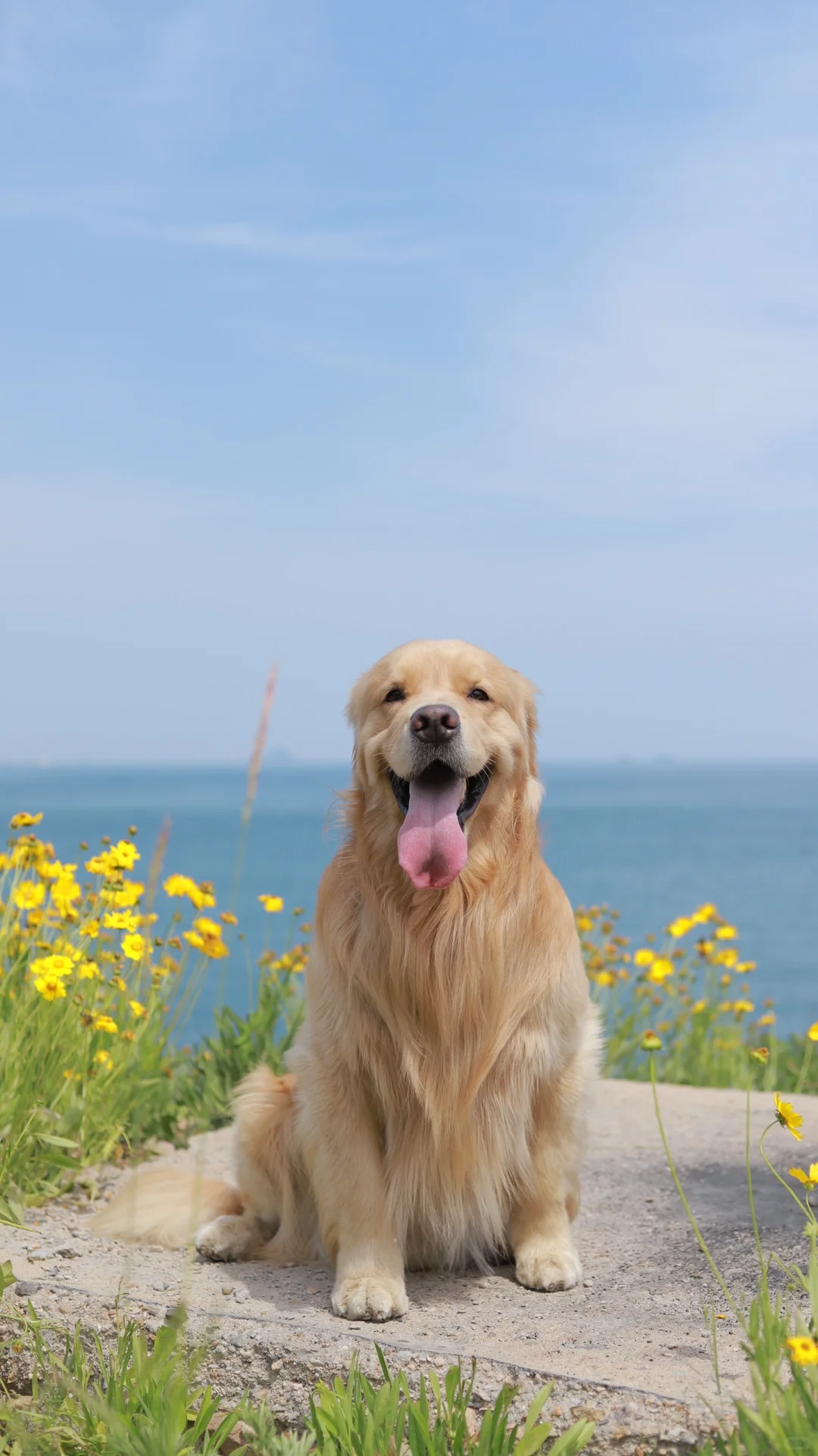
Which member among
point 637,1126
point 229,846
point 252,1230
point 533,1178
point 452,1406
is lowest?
point 452,1406

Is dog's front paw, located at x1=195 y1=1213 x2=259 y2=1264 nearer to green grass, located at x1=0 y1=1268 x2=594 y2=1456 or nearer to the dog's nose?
green grass, located at x1=0 y1=1268 x2=594 y2=1456

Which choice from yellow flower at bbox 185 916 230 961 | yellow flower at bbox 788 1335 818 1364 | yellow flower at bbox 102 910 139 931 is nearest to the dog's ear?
yellow flower at bbox 185 916 230 961

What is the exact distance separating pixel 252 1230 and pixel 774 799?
149 meters

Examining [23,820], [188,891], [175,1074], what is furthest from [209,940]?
[175,1074]

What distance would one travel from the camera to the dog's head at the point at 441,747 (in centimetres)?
318

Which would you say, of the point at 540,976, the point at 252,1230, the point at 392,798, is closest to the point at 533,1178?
the point at 540,976

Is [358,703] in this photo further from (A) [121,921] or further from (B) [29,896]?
(B) [29,896]

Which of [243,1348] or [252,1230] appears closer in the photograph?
[243,1348]

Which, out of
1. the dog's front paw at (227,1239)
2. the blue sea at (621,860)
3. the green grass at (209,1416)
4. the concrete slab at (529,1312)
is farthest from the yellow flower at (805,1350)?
the dog's front paw at (227,1239)

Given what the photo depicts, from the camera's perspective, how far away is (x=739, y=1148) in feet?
16.6

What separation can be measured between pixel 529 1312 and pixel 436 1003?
84 centimetres

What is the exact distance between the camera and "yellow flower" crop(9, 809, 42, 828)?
4.12m

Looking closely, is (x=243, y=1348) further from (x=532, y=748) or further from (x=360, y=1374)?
(x=532, y=748)

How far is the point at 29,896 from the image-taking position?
4379 mm
